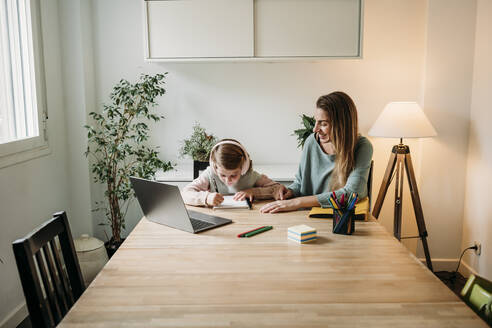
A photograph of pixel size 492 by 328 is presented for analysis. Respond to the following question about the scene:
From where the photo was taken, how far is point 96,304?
1.27 m

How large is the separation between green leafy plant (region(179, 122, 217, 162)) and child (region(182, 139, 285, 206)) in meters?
0.94

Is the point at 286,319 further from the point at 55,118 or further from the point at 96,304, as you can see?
the point at 55,118

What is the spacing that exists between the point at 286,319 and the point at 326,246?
22.8 inches

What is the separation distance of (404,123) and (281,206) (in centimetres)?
139

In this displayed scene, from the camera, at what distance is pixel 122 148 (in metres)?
3.32

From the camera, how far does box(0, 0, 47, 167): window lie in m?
2.71

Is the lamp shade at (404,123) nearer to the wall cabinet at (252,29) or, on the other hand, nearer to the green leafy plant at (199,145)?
the wall cabinet at (252,29)

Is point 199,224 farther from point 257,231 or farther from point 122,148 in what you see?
point 122,148

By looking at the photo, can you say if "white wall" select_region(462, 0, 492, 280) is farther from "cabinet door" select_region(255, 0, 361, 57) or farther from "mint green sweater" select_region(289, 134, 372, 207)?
"mint green sweater" select_region(289, 134, 372, 207)

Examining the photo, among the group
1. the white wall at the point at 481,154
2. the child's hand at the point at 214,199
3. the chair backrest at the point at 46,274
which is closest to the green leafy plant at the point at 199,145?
the child's hand at the point at 214,199

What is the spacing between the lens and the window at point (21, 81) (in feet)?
8.88

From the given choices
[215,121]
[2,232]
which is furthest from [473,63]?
[2,232]

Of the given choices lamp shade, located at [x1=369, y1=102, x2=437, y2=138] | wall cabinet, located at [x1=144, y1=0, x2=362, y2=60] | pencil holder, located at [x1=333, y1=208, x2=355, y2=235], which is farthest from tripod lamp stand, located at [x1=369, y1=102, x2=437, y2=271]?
pencil holder, located at [x1=333, y1=208, x2=355, y2=235]

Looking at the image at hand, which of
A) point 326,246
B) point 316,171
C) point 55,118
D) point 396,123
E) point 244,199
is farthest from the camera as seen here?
point 55,118
